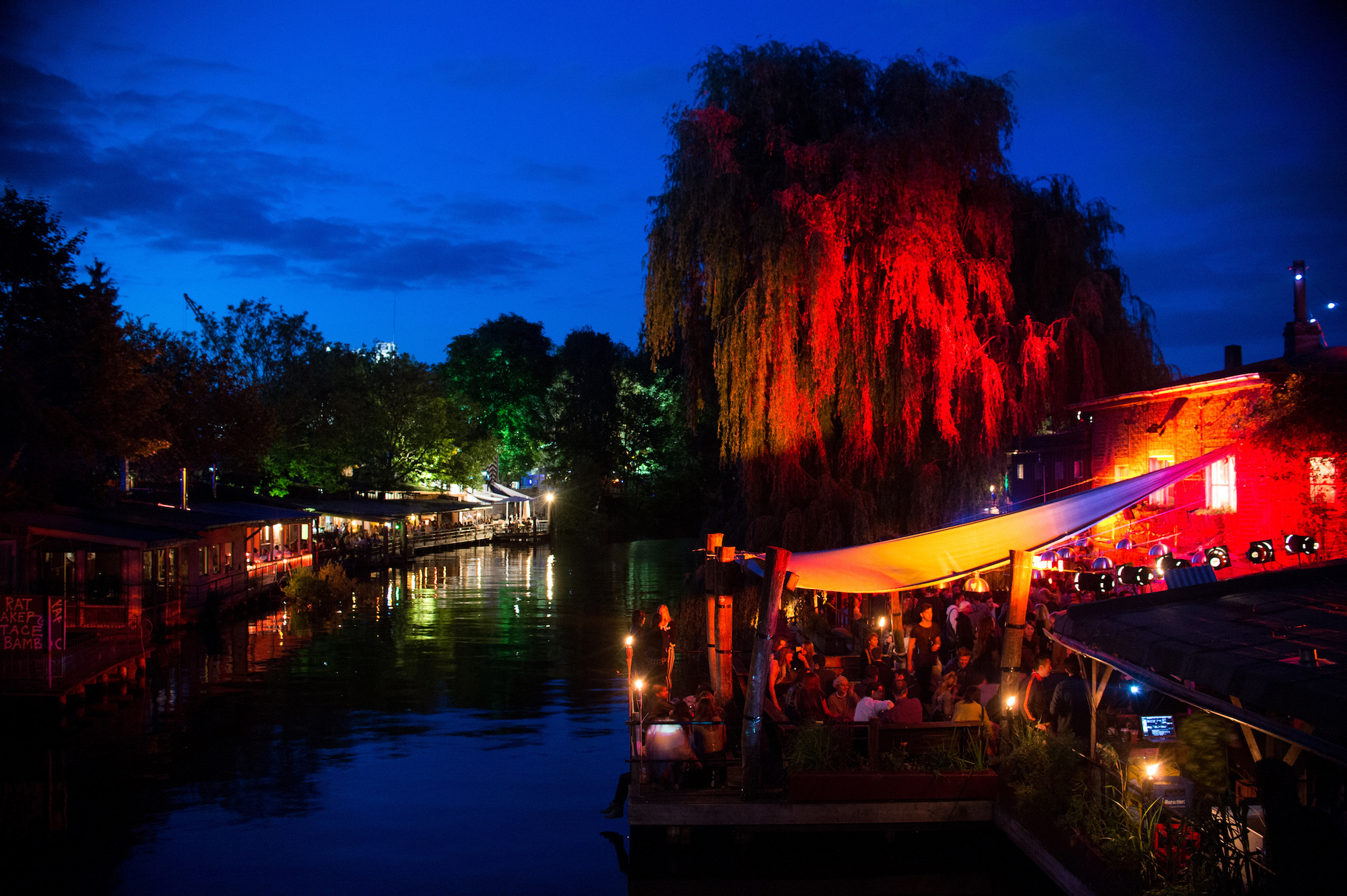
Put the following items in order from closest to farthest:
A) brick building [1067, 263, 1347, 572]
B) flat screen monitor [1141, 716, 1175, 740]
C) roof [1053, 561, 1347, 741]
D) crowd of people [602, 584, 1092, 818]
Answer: roof [1053, 561, 1347, 741]
flat screen monitor [1141, 716, 1175, 740]
crowd of people [602, 584, 1092, 818]
brick building [1067, 263, 1347, 572]

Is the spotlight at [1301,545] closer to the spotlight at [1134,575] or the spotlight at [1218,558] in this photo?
the spotlight at [1218,558]

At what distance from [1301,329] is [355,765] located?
18528 millimetres

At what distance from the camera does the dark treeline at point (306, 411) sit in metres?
22.4

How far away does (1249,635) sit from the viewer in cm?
720

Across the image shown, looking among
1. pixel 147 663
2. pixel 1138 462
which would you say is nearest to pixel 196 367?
pixel 147 663

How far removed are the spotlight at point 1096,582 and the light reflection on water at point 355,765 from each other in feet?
25.8

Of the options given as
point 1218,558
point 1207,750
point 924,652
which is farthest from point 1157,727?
point 1218,558

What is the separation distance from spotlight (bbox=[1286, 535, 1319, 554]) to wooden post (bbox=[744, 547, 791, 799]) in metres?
8.43

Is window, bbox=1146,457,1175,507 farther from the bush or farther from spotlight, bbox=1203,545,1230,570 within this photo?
the bush

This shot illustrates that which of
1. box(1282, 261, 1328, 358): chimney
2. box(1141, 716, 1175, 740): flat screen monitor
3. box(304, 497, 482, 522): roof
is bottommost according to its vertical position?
box(1141, 716, 1175, 740): flat screen monitor

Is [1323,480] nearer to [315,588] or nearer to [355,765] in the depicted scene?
[355,765]

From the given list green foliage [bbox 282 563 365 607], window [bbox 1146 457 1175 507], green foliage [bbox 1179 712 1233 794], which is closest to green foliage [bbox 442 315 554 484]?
green foliage [bbox 282 563 365 607]

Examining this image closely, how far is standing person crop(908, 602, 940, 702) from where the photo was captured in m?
13.5

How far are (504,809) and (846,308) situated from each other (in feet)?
34.4
